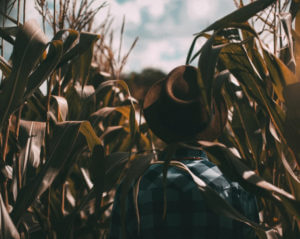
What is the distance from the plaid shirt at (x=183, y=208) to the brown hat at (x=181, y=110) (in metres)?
0.09

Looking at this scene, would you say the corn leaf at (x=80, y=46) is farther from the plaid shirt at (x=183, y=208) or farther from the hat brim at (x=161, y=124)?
the plaid shirt at (x=183, y=208)

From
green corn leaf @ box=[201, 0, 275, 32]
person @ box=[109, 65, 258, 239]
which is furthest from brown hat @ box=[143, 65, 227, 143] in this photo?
green corn leaf @ box=[201, 0, 275, 32]

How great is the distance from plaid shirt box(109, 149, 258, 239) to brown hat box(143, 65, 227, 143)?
0.09m

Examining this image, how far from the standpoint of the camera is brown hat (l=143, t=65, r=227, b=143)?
0.83m

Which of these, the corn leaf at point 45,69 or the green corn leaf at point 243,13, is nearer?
the green corn leaf at point 243,13

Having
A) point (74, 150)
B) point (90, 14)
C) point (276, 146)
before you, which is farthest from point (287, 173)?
point (90, 14)

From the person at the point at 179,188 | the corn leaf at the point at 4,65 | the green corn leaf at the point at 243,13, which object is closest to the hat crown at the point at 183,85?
the person at the point at 179,188

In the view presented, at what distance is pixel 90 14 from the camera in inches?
45.7

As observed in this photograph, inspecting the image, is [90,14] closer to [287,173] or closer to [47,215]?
[47,215]

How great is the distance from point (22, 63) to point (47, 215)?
465mm

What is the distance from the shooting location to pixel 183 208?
0.91 metres

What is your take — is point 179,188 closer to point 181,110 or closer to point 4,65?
point 181,110

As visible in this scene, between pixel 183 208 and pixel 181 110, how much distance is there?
26 cm

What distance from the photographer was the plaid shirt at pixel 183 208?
0.90m
